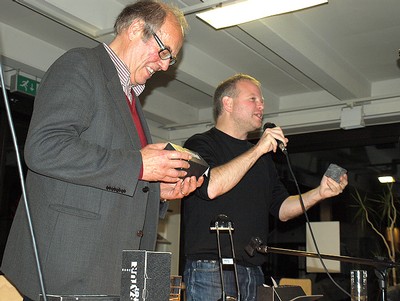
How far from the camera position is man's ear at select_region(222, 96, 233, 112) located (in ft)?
9.86

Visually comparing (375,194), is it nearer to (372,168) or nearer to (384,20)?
(372,168)

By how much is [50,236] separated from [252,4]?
2896 millimetres

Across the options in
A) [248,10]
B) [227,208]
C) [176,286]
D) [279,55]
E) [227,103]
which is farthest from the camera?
[279,55]

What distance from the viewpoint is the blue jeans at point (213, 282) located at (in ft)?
7.93

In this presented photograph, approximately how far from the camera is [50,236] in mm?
1456

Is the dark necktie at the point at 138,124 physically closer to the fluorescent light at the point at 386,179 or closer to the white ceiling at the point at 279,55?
the white ceiling at the point at 279,55

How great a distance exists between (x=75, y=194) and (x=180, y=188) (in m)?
0.43

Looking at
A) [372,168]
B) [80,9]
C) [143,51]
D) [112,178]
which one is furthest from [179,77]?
[112,178]

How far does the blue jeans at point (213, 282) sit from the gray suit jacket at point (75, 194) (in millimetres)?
896

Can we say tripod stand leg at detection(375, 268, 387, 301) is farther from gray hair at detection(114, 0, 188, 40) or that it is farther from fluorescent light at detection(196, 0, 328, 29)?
fluorescent light at detection(196, 0, 328, 29)

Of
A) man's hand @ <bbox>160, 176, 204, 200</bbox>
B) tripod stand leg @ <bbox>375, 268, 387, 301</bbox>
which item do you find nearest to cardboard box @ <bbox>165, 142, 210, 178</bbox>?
man's hand @ <bbox>160, 176, 204, 200</bbox>

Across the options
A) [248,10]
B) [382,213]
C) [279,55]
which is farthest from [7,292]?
[382,213]

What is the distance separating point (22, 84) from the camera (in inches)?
213

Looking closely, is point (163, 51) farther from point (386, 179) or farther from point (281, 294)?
point (386, 179)
